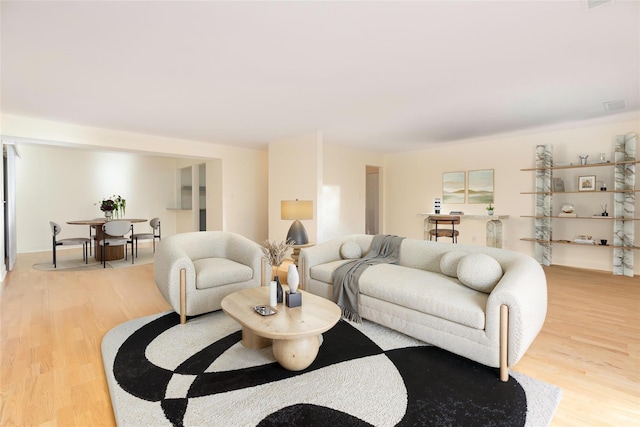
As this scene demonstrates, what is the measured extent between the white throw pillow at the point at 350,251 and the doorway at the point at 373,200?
15.4 ft

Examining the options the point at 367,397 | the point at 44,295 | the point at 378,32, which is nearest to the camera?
the point at 367,397

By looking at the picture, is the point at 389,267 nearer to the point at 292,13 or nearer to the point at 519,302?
the point at 519,302

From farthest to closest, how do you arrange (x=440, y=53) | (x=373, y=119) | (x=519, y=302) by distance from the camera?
1. (x=373, y=119)
2. (x=440, y=53)
3. (x=519, y=302)

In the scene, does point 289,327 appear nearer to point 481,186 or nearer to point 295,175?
point 295,175

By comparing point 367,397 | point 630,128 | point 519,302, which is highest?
point 630,128

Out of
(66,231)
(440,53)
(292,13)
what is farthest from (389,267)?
(66,231)

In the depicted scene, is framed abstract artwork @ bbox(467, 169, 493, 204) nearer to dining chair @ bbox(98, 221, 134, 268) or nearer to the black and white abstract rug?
the black and white abstract rug

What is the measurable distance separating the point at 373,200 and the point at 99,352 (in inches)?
282

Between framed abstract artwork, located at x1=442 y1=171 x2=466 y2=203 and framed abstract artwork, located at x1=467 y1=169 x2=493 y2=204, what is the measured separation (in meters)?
0.17

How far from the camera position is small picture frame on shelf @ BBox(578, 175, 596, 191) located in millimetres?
5066

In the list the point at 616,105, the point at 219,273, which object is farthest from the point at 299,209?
the point at 616,105

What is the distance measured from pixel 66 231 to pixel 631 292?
33.8ft

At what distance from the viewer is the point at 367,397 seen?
6.02 ft

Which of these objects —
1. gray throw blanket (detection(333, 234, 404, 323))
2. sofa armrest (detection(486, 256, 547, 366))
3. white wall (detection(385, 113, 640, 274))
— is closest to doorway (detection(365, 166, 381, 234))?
white wall (detection(385, 113, 640, 274))
